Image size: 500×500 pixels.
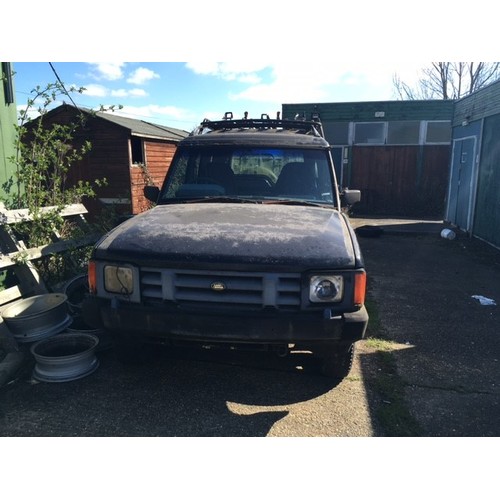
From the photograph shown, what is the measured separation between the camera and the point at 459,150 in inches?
495

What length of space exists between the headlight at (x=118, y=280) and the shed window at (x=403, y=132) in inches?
633

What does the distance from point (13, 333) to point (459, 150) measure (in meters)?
12.6

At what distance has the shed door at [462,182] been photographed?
11312 mm

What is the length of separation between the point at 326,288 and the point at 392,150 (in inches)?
618

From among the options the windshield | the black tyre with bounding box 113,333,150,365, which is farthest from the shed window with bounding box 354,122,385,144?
the black tyre with bounding box 113,333,150,365

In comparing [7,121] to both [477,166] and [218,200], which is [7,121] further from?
[477,166]

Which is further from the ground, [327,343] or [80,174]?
[80,174]

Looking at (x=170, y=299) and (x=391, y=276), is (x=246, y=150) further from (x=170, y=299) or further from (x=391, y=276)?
(x=391, y=276)

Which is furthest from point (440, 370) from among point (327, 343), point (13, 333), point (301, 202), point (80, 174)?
point (80, 174)

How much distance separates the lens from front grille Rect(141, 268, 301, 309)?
2.86m

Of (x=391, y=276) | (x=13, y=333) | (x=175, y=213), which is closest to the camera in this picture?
(x=175, y=213)

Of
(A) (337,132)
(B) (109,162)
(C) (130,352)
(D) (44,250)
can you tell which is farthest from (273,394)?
(A) (337,132)

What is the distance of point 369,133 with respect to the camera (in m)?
17.2

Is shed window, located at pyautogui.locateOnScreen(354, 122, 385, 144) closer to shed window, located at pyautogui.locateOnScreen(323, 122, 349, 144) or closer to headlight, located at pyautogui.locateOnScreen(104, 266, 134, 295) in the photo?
shed window, located at pyautogui.locateOnScreen(323, 122, 349, 144)
